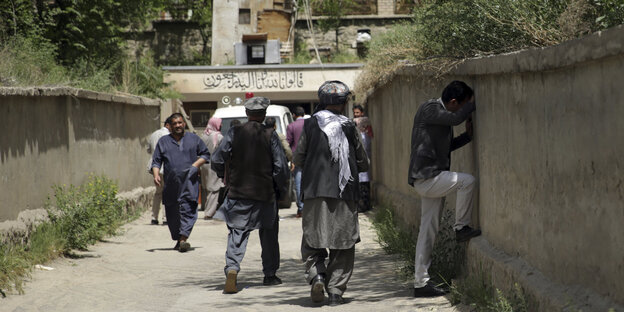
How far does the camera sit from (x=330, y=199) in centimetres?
698

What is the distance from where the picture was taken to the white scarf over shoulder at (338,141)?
22.8ft

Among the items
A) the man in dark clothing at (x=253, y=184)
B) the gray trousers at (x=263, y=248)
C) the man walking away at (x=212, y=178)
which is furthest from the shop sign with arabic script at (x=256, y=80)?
the gray trousers at (x=263, y=248)

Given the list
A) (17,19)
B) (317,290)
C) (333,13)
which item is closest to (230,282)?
(317,290)

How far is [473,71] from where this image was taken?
22.2 feet

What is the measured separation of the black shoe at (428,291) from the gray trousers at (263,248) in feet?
5.24

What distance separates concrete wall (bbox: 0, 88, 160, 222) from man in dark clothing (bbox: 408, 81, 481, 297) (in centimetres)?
438

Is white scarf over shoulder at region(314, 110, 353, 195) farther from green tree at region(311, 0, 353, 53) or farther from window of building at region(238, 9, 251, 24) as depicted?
green tree at region(311, 0, 353, 53)

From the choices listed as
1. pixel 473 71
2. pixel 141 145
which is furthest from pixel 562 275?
pixel 141 145

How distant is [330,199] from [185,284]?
2008 millimetres

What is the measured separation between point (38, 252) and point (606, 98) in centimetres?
652

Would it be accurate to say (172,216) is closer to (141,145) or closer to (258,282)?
(258,282)

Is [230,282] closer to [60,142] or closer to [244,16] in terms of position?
[60,142]

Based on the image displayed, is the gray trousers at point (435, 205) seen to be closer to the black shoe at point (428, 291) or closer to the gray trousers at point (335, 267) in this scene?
the black shoe at point (428, 291)

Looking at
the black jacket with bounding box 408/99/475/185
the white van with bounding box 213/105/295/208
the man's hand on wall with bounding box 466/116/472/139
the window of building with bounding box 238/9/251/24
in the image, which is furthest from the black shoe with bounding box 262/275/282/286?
the window of building with bounding box 238/9/251/24
